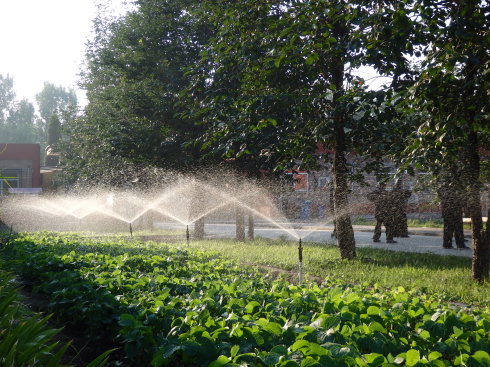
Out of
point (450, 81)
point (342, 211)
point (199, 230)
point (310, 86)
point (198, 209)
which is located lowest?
point (199, 230)

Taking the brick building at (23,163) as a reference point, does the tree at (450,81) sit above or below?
below

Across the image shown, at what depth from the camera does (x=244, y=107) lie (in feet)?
34.2

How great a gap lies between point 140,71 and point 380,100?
12.0 m

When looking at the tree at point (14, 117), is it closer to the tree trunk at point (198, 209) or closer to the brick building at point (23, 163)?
the brick building at point (23, 163)

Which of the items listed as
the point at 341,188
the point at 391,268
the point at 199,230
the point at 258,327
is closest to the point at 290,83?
the point at 341,188

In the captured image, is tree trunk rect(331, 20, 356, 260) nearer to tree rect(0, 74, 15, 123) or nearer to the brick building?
the brick building

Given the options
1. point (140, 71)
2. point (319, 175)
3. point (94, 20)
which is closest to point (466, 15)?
point (140, 71)

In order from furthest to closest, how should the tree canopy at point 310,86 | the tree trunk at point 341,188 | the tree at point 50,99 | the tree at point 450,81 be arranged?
the tree at point 50,99 < the tree trunk at point 341,188 < the tree canopy at point 310,86 < the tree at point 450,81

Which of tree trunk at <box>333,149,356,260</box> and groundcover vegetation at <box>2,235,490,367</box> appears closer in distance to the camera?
groundcover vegetation at <box>2,235,490,367</box>

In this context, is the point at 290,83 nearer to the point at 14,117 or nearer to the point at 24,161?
the point at 24,161

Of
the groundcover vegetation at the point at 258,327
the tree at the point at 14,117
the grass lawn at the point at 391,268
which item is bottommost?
the grass lawn at the point at 391,268

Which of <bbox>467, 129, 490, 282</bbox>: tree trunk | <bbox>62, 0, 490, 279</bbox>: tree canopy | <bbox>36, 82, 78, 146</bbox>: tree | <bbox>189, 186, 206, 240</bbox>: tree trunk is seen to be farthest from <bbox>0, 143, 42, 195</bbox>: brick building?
<bbox>36, 82, 78, 146</bbox>: tree

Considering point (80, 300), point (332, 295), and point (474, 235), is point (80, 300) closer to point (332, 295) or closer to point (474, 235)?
point (332, 295)

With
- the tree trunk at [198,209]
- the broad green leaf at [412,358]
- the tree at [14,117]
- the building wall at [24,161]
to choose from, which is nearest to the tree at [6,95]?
the tree at [14,117]
